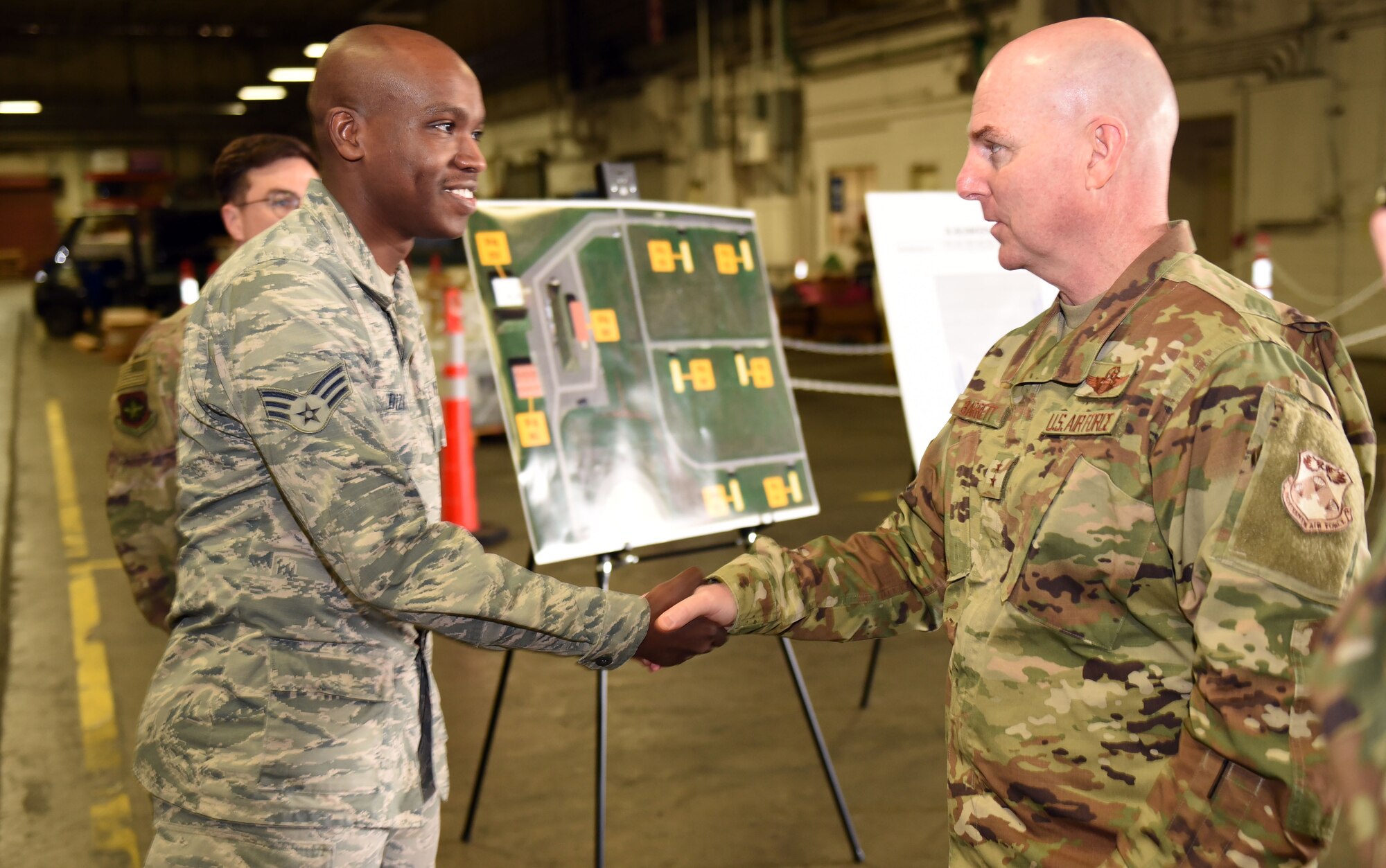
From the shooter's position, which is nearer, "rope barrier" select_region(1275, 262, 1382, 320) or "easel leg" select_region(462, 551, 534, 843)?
"easel leg" select_region(462, 551, 534, 843)

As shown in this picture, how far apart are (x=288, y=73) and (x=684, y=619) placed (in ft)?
86.3

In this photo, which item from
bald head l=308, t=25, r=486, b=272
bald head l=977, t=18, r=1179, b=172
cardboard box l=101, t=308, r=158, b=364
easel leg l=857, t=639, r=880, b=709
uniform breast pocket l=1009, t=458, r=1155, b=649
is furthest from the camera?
cardboard box l=101, t=308, r=158, b=364

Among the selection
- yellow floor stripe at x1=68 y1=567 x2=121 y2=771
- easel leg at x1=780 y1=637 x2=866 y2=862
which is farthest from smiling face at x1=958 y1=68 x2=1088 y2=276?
yellow floor stripe at x1=68 y1=567 x2=121 y2=771

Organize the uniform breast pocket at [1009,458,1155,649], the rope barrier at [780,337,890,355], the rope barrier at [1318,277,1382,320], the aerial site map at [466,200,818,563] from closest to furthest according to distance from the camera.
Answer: the uniform breast pocket at [1009,458,1155,649] → the aerial site map at [466,200,818,563] → the rope barrier at [780,337,890,355] → the rope barrier at [1318,277,1382,320]

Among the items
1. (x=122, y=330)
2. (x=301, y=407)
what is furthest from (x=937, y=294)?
(x=122, y=330)

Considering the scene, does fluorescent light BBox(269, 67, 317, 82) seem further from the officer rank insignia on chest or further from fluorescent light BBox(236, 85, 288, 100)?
the officer rank insignia on chest

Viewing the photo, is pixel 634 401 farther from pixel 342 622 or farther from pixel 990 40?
pixel 990 40

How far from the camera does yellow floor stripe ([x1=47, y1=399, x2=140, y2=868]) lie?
3156 mm

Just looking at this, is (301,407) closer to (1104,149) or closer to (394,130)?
(394,130)

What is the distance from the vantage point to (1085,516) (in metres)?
1.28

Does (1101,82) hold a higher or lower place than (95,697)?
higher

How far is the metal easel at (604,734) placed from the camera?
2.55m

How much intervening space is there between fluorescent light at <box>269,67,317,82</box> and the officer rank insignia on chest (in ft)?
86.8

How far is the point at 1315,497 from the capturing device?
3.68 ft
